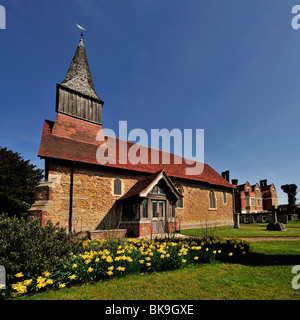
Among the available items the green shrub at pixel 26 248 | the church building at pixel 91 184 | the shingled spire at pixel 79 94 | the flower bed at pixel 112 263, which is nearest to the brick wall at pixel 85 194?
the church building at pixel 91 184

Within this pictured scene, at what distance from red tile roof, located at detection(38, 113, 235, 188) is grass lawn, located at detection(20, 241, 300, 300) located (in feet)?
33.9

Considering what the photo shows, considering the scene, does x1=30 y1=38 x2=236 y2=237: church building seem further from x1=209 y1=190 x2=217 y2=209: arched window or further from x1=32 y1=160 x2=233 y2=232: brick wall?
x1=209 y1=190 x2=217 y2=209: arched window

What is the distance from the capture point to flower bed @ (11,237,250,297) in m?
3.86

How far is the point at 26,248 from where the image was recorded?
4023 millimetres

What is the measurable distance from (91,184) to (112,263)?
31.5 feet

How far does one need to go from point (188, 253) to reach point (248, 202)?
154ft

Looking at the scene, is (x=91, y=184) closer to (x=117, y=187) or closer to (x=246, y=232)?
(x=117, y=187)

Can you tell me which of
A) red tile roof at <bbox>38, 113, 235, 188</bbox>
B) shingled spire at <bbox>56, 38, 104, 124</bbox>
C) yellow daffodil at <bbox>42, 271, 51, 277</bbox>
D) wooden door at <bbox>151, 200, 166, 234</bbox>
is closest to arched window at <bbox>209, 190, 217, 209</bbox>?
red tile roof at <bbox>38, 113, 235, 188</bbox>

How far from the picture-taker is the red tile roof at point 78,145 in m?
13.0

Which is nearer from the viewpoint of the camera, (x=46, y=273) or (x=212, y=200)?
(x=46, y=273)

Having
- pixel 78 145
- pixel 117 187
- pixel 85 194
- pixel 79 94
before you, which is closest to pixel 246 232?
pixel 117 187
